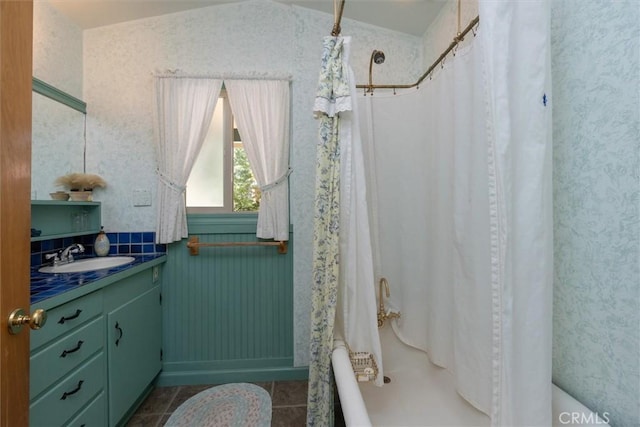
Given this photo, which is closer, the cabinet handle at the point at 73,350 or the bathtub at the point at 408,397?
the bathtub at the point at 408,397

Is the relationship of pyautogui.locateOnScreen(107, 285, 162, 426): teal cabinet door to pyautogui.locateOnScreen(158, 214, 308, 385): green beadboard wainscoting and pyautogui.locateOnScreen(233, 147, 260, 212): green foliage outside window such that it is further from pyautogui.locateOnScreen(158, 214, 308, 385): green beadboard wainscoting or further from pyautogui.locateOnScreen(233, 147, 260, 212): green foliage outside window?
pyautogui.locateOnScreen(233, 147, 260, 212): green foliage outside window

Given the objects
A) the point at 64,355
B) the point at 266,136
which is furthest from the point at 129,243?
the point at 266,136

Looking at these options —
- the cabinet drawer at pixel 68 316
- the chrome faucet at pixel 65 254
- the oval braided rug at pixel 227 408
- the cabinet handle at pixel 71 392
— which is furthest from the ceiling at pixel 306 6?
the oval braided rug at pixel 227 408

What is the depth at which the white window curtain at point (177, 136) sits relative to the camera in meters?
1.98

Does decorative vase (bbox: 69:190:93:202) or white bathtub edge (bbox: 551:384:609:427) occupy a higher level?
decorative vase (bbox: 69:190:93:202)

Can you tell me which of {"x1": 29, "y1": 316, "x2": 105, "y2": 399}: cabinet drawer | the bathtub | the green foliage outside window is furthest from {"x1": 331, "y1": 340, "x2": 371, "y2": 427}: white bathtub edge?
the green foliage outside window

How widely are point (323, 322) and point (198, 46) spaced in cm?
218

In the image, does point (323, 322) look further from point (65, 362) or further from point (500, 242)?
point (65, 362)

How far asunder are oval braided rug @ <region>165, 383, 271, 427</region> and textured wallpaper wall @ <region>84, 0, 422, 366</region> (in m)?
0.40

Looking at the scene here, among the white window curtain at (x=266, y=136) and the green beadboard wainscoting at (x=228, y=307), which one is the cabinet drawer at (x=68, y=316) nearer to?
the green beadboard wainscoting at (x=228, y=307)

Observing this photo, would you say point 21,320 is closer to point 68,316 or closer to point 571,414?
point 68,316

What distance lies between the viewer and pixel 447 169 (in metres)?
1.38

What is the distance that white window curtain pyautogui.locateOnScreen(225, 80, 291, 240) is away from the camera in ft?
6.68

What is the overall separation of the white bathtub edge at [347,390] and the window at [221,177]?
1.31 meters
